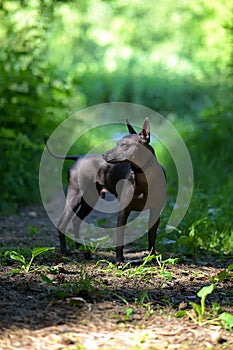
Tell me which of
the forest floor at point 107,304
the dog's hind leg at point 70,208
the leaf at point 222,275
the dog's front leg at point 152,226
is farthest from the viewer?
the dog's hind leg at point 70,208

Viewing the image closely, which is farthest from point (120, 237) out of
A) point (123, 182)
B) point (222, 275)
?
point (222, 275)

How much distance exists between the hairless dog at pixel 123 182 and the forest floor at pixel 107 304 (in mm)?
379

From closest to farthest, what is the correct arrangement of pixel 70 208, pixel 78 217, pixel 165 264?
1. pixel 165 264
2. pixel 70 208
3. pixel 78 217

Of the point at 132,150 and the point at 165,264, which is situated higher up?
the point at 132,150

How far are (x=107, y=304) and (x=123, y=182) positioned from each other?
145 cm

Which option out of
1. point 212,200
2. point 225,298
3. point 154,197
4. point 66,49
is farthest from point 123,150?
point 66,49

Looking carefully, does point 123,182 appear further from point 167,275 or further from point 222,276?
point 222,276

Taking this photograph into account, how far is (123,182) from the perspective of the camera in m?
4.98

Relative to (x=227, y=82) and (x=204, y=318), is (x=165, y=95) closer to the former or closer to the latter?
(x=227, y=82)

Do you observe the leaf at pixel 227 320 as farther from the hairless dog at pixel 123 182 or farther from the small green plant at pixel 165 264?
the hairless dog at pixel 123 182

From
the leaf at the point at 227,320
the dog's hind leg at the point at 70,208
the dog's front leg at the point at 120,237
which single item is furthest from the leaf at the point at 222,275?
the dog's hind leg at the point at 70,208

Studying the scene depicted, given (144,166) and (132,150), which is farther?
(144,166)

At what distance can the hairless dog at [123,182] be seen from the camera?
463cm

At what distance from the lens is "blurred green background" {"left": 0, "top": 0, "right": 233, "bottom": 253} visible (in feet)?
22.7
